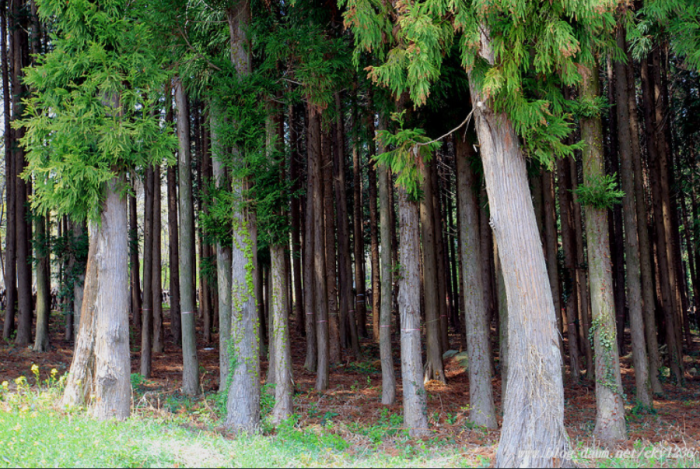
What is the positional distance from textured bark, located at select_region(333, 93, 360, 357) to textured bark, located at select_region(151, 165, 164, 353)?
515 centimetres

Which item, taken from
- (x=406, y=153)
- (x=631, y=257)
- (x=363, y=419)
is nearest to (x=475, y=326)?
(x=363, y=419)

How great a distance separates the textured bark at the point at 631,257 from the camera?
32.1 ft

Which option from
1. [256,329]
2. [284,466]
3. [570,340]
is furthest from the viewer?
[570,340]

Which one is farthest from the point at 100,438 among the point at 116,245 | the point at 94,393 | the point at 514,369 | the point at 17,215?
the point at 17,215

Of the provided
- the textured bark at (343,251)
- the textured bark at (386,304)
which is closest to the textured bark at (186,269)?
the textured bark at (386,304)

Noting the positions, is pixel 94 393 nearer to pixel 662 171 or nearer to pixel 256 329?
pixel 256 329

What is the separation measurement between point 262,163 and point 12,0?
11.3 m

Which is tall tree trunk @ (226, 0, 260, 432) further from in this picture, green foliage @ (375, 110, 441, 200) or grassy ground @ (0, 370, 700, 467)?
green foliage @ (375, 110, 441, 200)

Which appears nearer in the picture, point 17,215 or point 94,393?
point 94,393

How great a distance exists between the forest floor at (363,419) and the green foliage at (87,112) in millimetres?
3227

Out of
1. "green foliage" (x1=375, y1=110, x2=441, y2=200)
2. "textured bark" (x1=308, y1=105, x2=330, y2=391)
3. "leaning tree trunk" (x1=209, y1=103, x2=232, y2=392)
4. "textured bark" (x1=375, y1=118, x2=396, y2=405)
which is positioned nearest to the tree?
"leaning tree trunk" (x1=209, y1=103, x2=232, y2=392)

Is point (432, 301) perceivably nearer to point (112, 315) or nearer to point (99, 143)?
point (112, 315)

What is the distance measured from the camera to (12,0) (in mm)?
14094

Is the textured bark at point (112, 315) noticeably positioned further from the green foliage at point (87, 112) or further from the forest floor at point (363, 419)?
the forest floor at point (363, 419)
